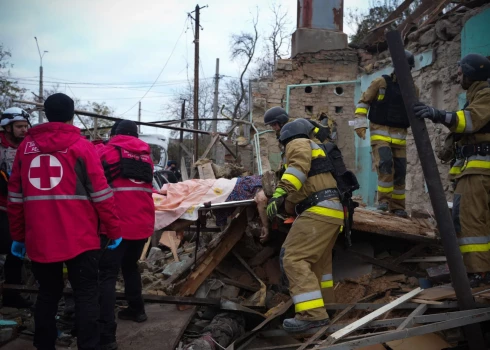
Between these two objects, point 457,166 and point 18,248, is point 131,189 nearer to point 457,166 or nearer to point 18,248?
point 18,248

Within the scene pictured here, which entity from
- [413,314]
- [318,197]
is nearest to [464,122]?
[318,197]

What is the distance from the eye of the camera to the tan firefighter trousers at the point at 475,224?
3328 mm

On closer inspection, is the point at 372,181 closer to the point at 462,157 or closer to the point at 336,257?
the point at 336,257

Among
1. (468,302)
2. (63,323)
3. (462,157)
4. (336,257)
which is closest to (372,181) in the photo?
(336,257)

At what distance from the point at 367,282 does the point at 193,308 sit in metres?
1.82

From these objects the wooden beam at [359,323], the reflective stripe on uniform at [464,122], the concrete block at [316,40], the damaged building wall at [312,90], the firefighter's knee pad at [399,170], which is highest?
the concrete block at [316,40]

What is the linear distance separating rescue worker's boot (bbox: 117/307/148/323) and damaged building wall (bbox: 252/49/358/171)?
5.92 m

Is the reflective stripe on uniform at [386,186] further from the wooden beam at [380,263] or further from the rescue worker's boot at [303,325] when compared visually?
the rescue worker's boot at [303,325]

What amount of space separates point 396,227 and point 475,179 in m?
1.13

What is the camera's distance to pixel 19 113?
13.3 feet

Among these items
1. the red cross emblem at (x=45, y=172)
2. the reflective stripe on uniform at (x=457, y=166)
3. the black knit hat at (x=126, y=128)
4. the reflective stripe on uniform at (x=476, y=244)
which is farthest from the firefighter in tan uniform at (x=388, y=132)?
the red cross emblem at (x=45, y=172)

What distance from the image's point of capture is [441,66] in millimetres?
6562

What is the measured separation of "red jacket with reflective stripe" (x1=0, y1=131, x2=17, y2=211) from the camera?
12.8ft

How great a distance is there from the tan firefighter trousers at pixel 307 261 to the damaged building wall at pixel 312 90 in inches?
233
